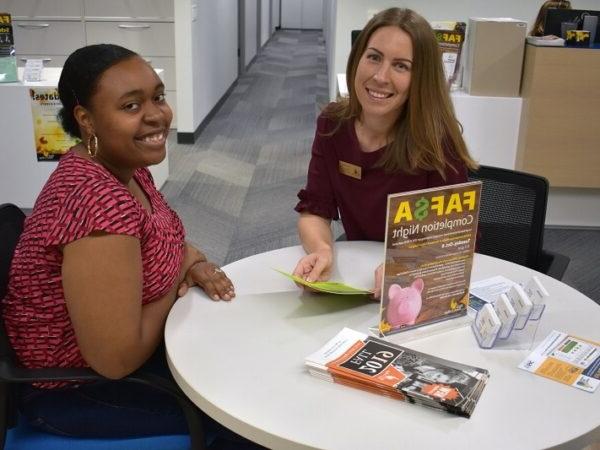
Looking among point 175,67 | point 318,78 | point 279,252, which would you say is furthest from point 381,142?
point 318,78

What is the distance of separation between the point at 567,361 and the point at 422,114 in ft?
2.56

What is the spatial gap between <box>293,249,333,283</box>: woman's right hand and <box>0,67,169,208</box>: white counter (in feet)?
8.47

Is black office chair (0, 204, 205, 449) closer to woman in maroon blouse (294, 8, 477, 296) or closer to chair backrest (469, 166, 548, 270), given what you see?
woman in maroon blouse (294, 8, 477, 296)

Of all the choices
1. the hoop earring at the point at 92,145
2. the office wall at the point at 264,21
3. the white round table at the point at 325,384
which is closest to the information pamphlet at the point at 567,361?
the white round table at the point at 325,384

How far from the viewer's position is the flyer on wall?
4.14 feet

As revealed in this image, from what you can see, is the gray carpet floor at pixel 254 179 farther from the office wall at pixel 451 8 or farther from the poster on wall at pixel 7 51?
the poster on wall at pixel 7 51

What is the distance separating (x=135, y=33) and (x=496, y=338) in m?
5.17

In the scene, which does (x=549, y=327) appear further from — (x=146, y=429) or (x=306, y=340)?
(x=146, y=429)

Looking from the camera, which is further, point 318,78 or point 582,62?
point 318,78

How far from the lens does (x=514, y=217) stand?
2.05 meters

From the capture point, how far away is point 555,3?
4367 mm

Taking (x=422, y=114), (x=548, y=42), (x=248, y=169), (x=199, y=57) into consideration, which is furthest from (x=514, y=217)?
(x=199, y=57)

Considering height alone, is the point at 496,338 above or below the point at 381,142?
below

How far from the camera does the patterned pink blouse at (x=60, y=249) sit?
124cm
